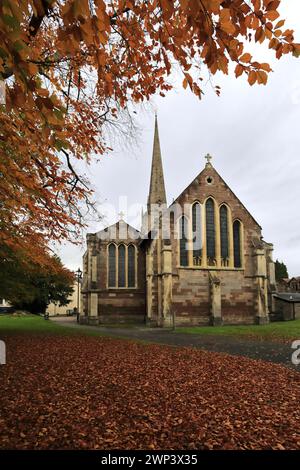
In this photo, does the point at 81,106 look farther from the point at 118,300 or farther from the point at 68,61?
the point at 118,300

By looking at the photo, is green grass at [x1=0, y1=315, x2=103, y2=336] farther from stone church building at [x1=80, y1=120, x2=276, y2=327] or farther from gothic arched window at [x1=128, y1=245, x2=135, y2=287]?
gothic arched window at [x1=128, y1=245, x2=135, y2=287]

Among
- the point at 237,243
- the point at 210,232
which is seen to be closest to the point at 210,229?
the point at 210,232

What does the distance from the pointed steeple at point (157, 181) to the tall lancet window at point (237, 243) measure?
342 inches

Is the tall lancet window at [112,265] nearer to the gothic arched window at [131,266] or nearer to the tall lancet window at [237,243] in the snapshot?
the gothic arched window at [131,266]

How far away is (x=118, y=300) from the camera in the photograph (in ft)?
103

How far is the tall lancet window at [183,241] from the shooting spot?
25750mm

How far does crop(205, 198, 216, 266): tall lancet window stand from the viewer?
86.3 feet

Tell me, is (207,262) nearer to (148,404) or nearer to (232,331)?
(232,331)

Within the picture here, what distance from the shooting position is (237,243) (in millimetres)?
27328

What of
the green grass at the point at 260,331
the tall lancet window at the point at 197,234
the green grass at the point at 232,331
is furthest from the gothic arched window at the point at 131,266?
the green grass at the point at 260,331

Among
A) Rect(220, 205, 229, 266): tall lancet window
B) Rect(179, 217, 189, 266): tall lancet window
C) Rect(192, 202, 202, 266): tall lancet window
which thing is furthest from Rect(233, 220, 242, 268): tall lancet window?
Rect(179, 217, 189, 266): tall lancet window

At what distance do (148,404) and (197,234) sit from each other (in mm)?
20936

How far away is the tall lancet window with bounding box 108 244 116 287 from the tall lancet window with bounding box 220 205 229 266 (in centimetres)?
1092
